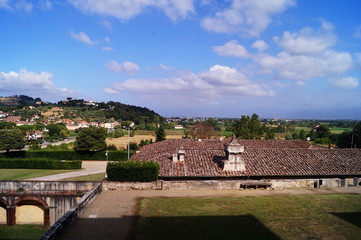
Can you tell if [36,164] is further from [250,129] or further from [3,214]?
[250,129]

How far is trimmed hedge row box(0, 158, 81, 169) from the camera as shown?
3956 cm

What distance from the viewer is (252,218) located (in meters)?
14.6

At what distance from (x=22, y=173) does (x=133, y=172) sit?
2296cm

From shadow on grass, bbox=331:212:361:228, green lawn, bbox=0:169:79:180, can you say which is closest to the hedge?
shadow on grass, bbox=331:212:361:228

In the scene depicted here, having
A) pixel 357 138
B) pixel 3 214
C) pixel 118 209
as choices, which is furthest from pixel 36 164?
pixel 357 138

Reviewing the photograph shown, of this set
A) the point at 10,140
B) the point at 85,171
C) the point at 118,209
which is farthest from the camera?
the point at 10,140

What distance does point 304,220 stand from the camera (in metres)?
14.4

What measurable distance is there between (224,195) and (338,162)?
12.1 metres

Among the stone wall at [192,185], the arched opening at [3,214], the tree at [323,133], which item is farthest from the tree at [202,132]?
the arched opening at [3,214]

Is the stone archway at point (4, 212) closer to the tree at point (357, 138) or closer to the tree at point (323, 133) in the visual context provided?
the tree at point (357, 138)

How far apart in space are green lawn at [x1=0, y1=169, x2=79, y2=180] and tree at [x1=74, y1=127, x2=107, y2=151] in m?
8.63

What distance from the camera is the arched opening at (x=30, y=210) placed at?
21391mm

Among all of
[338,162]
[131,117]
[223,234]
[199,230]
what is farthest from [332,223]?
[131,117]

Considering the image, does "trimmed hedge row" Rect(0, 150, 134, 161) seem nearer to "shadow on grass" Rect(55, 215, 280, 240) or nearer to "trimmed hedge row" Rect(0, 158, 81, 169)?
"trimmed hedge row" Rect(0, 158, 81, 169)
